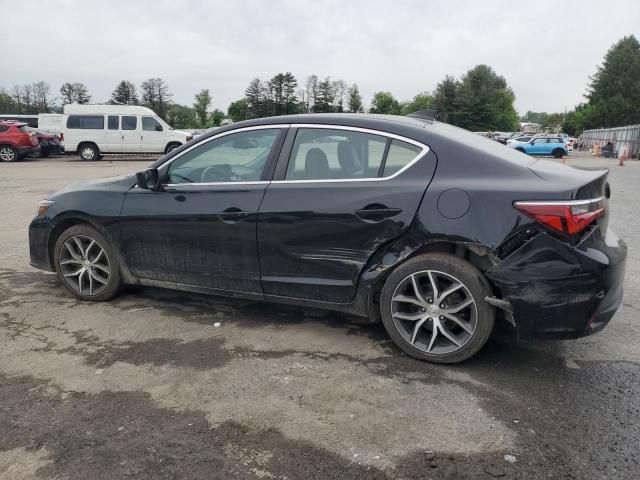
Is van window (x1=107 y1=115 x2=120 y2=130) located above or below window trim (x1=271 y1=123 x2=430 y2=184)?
above

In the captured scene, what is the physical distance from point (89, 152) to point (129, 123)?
7.59 ft

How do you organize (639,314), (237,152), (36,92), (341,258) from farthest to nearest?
(36,92)
(639,314)
(237,152)
(341,258)

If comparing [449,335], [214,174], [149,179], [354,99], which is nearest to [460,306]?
[449,335]

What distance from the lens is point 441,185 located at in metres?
3.24

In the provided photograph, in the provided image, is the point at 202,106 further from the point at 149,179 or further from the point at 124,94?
the point at 149,179

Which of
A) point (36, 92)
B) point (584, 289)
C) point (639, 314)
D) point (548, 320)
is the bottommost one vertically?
point (639, 314)

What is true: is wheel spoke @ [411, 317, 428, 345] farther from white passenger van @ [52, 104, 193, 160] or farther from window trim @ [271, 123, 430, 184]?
white passenger van @ [52, 104, 193, 160]

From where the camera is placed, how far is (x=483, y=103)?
301 feet

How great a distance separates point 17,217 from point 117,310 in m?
5.65

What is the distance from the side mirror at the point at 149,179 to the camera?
4158mm

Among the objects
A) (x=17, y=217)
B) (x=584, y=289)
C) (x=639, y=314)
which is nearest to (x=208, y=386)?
(x=584, y=289)

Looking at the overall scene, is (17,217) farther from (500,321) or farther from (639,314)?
(639,314)

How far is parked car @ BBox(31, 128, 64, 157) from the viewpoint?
950 inches

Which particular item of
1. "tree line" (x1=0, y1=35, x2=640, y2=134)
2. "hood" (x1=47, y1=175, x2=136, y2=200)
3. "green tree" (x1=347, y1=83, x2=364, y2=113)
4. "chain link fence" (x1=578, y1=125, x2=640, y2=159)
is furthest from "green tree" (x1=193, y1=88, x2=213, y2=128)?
"hood" (x1=47, y1=175, x2=136, y2=200)
